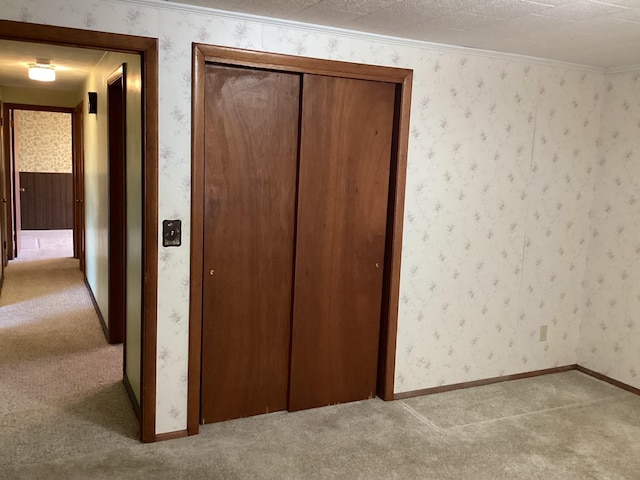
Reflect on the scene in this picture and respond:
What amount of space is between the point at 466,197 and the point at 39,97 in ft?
17.9

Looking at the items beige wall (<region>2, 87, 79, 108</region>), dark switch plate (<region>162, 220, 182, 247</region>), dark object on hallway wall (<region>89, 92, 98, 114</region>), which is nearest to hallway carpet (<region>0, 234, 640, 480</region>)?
dark switch plate (<region>162, 220, 182, 247</region>)

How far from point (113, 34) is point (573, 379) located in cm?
355

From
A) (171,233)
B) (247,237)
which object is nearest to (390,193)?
(247,237)

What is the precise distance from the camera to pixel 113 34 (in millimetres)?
2506

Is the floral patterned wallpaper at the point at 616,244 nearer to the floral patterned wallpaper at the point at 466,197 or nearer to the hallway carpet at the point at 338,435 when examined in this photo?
the floral patterned wallpaper at the point at 466,197

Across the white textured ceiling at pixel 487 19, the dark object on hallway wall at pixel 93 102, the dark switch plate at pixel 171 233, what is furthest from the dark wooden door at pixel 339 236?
the dark object on hallway wall at pixel 93 102

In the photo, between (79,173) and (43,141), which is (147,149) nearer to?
(79,173)

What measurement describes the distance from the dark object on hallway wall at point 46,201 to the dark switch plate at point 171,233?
26.0ft

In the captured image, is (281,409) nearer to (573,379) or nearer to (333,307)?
(333,307)

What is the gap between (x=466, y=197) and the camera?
3.52 meters

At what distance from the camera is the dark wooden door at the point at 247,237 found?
9.55 ft

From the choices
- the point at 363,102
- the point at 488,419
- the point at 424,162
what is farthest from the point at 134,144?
the point at 488,419

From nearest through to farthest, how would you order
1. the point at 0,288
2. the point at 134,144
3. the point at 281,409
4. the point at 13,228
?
the point at 134,144 < the point at 281,409 < the point at 0,288 < the point at 13,228

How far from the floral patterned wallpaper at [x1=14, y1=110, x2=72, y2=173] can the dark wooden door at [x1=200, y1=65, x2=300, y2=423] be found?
25.7 ft
